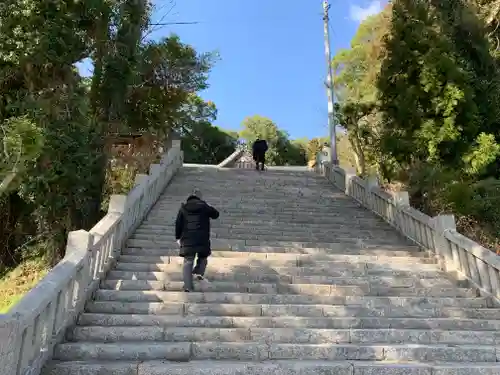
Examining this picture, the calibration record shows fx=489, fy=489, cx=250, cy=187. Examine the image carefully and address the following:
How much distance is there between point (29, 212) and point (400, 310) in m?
7.08

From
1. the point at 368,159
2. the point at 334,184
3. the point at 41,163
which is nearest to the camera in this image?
the point at 41,163

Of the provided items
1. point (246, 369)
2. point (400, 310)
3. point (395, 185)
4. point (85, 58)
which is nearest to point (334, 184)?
point (395, 185)

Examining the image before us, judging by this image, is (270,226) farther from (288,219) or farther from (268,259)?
(268,259)

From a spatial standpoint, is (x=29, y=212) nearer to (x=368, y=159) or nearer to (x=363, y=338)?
(x=363, y=338)

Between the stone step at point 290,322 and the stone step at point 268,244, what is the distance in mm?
2524

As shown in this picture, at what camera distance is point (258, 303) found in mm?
5770

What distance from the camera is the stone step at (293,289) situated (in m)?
6.01

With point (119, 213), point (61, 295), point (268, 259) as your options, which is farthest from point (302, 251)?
point (61, 295)

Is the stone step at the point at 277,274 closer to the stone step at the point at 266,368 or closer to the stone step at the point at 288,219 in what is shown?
the stone step at the point at 266,368

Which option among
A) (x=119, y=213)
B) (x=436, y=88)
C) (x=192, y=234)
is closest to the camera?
(x=192, y=234)

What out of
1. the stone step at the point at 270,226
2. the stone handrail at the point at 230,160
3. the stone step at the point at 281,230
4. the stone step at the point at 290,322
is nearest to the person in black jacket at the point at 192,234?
→ the stone step at the point at 290,322

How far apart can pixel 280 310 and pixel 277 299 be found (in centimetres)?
34

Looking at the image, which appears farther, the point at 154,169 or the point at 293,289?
the point at 154,169

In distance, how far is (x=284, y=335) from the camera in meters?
4.92
